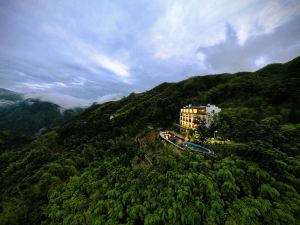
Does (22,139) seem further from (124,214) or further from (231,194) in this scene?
(231,194)

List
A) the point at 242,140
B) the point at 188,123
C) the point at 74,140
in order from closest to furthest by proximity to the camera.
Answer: the point at 242,140 → the point at 188,123 → the point at 74,140

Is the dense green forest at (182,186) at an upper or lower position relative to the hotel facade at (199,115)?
lower

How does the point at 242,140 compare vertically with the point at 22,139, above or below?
above

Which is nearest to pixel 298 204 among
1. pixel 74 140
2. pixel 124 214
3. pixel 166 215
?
pixel 166 215

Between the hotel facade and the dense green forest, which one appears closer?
the dense green forest

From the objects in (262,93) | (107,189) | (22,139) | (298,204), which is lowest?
(22,139)

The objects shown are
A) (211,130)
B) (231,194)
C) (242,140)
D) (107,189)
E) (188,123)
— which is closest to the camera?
(231,194)

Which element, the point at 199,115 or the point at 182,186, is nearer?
the point at 182,186

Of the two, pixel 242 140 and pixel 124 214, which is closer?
pixel 124 214

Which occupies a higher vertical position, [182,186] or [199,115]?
[199,115]

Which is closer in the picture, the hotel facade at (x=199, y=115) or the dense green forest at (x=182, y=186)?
the dense green forest at (x=182, y=186)

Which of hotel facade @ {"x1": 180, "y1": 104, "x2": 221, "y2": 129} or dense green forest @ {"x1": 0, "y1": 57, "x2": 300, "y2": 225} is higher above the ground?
hotel facade @ {"x1": 180, "y1": 104, "x2": 221, "y2": 129}
